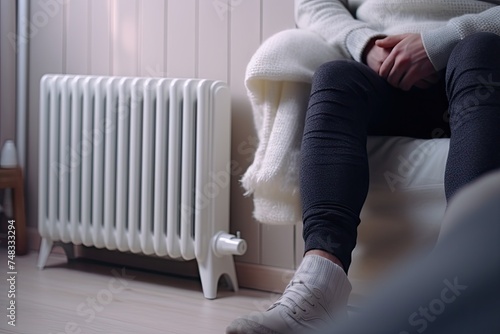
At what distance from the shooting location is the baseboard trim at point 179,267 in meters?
1.57

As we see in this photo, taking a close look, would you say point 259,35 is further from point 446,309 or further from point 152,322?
point 446,309

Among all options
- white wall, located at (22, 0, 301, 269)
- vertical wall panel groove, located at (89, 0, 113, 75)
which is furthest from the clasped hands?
vertical wall panel groove, located at (89, 0, 113, 75)

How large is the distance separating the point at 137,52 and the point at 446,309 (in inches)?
66.8

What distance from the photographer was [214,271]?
4.97 feet

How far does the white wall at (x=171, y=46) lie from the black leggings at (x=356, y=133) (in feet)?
2.02

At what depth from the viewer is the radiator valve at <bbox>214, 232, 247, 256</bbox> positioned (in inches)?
58.6

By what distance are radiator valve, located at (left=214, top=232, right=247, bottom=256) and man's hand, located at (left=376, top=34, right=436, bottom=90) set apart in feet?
1.98

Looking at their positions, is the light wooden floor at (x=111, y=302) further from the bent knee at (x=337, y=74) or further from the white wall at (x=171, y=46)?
the bent knee at (x=337, y=74)

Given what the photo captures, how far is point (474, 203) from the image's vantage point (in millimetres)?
183

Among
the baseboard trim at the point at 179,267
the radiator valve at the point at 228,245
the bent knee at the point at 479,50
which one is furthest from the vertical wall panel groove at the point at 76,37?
the bent knee at the point at 479,50

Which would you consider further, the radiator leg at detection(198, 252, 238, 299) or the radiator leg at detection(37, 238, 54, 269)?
the radiator leg at detection(37, 238, 54, 269)

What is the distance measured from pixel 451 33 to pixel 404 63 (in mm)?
84

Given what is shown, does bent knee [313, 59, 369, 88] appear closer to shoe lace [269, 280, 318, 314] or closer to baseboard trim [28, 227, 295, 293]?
shoe lace [269, 280, 318, 314]

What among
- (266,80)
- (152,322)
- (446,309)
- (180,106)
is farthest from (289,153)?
(446,309)
